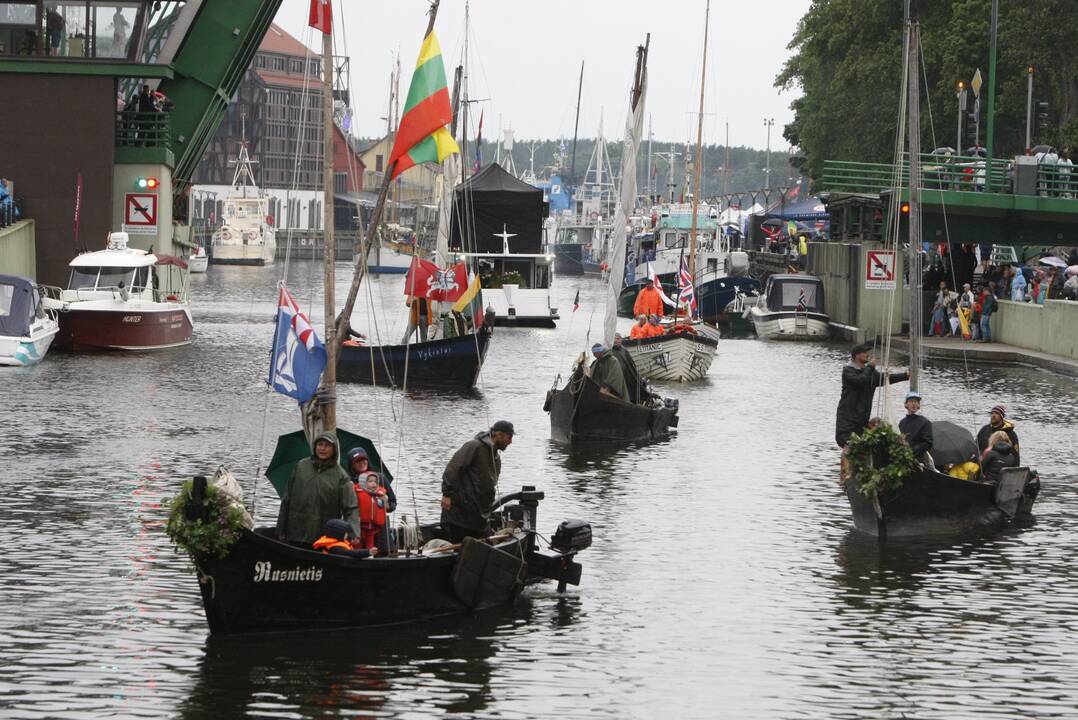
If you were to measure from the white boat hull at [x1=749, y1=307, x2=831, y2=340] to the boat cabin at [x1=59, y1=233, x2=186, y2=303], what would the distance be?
897 inches

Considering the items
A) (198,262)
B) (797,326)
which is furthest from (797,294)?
(198,262)

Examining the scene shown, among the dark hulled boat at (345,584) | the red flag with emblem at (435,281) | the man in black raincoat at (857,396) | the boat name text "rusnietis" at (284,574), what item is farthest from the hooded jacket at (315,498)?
the red flag with emblem at (435,281)

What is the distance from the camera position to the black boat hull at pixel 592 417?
30016 mm

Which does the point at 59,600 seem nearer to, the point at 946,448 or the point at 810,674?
the point at 810,674

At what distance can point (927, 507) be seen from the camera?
70.5 ft

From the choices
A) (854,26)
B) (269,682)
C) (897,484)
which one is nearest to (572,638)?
(269,682)

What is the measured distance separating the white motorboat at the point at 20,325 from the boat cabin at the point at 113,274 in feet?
13.6

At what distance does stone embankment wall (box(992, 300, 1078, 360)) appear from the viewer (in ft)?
152

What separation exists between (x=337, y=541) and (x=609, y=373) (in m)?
15.7

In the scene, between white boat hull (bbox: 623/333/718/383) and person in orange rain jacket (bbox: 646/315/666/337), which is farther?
person in orange rain jacket (bbox: 646/315/666/337)

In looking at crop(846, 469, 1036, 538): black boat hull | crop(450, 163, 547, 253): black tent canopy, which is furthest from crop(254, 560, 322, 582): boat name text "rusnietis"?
crop(450, 163, 547, 253): black tent canopy

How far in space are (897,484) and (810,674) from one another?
6.32 meters

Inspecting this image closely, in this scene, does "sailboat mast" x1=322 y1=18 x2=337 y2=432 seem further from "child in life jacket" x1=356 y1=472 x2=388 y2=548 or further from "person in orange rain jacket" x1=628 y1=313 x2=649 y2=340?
"person in orange rain jacket" x1=628 y1=313 x2=649 y2=340

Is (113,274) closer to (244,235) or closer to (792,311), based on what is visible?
(792,311)
